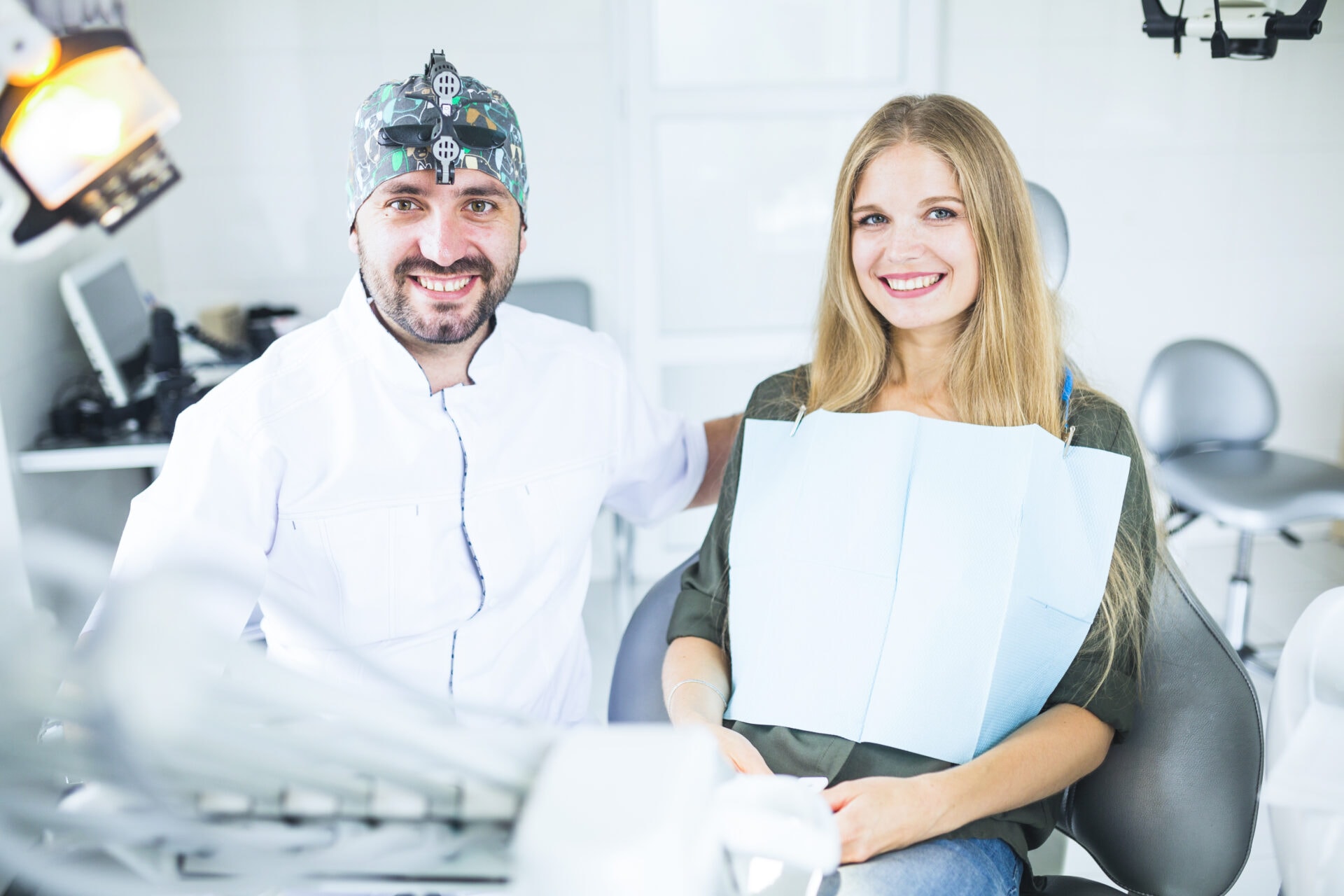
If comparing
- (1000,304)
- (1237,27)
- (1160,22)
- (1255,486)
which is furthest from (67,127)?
(1255,486)

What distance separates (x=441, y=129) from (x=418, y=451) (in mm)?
443

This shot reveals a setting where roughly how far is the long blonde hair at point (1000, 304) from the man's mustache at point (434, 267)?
533 millimetres

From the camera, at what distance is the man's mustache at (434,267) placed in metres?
1.43

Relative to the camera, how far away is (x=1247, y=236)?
3443 mm

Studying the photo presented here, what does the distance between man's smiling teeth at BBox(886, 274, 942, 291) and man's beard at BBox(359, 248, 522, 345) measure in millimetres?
572

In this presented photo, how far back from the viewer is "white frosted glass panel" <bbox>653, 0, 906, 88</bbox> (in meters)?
3.21

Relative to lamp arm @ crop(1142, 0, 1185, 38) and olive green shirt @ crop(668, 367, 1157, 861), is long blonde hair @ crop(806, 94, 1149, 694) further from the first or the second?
lamp arm @ crop(1142, 0, 1185, 38)

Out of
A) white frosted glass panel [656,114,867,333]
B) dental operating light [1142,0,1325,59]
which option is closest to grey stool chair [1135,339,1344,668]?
white frosted glass panel [656,114,867,333]

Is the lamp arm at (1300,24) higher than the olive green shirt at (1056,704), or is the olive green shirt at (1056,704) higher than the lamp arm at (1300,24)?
the lamp arm at (1300,24)

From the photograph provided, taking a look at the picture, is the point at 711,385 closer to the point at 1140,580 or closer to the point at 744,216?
the point at 744,216

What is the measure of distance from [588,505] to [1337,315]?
10.5 feet

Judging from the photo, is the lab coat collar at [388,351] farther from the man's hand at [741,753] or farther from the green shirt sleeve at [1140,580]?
the green shirt sleeve at [1140,580]

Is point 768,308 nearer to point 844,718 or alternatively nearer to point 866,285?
point 866,285

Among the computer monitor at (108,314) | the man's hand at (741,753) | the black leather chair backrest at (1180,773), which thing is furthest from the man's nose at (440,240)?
the computer monitor at (108,314)
